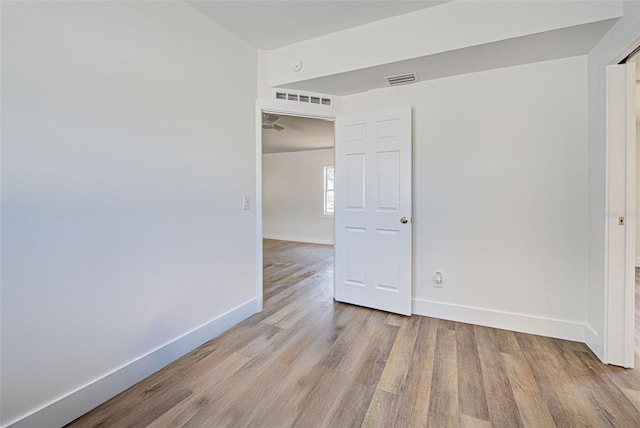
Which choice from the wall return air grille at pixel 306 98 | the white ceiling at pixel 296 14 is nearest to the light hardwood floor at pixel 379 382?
the wall return air grille at pixel 306 98

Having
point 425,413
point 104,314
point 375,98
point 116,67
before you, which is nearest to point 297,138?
point 375,98

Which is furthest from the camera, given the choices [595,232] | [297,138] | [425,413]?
[297,138]

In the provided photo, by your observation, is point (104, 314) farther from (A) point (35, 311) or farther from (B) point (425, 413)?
(B) point (425, 413)

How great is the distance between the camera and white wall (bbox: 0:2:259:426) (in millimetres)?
1277

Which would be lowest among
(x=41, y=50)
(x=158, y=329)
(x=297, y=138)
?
(x=158, y=329)

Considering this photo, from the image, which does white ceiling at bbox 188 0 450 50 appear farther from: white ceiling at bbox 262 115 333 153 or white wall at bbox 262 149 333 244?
white wall at bbox 262 149 333 244

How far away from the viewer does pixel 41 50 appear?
1331mm

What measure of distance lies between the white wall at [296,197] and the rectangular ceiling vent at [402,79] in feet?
14.1

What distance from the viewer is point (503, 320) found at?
2.43 meters

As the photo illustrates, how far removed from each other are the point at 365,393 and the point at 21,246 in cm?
192

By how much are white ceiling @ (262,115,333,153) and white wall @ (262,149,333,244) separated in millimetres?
344

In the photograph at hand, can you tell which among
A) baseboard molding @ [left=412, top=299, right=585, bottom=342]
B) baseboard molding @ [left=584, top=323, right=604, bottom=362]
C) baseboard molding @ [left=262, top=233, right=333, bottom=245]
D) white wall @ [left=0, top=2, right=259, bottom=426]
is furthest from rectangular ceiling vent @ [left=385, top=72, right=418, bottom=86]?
baseboard molding @ [left=262, top=233, right=333, bottom=245]

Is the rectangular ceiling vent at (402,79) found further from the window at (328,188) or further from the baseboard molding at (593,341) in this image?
the window at (328,188)

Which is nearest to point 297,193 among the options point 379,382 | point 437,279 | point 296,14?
point 437,279
